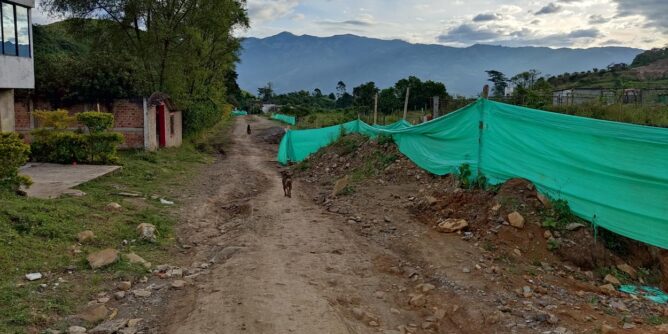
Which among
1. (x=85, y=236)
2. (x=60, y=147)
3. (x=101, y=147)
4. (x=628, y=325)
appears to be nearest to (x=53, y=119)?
(x=60, y=147)

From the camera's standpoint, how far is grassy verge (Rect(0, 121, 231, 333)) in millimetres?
4461

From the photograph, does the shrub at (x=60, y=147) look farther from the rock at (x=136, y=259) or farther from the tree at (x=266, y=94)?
the tree at (x=266, y=94)

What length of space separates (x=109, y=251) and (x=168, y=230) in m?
1.73

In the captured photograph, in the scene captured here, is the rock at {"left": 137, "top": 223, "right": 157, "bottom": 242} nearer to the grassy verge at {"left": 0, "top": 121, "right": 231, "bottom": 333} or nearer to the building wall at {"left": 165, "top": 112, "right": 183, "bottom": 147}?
the grassy verge at {"left": 0, "top": 121, "right": 231, "bottom": 333}

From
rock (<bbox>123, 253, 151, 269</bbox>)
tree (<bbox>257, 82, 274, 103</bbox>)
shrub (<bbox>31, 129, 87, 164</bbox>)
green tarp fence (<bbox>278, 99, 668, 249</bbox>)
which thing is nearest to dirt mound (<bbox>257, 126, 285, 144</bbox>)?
shrub (<bbox>31, 129, 87, 164</bbox>)

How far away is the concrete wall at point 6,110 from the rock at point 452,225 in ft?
45.7

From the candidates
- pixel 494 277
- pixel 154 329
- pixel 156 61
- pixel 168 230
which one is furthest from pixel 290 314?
pixel 156 61

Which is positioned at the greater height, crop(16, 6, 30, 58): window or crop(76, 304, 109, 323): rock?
crop(16, 6, 30, 58): window

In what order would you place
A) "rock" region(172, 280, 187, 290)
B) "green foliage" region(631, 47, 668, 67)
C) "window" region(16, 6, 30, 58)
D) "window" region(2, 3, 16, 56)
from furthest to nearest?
"green foliage" region(631, 47, 668, 67) < "window" region(16, 6, 30, 58) < "window" region(2, 3, 16, 56) < "rock" region(172, 280, 187, 290)

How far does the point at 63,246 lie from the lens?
6039 millimetres

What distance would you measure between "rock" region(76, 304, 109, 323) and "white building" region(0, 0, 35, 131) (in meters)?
12.3

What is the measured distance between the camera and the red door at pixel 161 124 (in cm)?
1911

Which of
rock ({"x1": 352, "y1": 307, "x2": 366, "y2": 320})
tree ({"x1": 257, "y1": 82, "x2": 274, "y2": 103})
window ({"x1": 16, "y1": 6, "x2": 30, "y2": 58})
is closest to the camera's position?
rock ({"x1": 352, "y1": 307, "x2": 366, "y2": 320})

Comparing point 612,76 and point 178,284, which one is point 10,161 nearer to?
point 178,284
